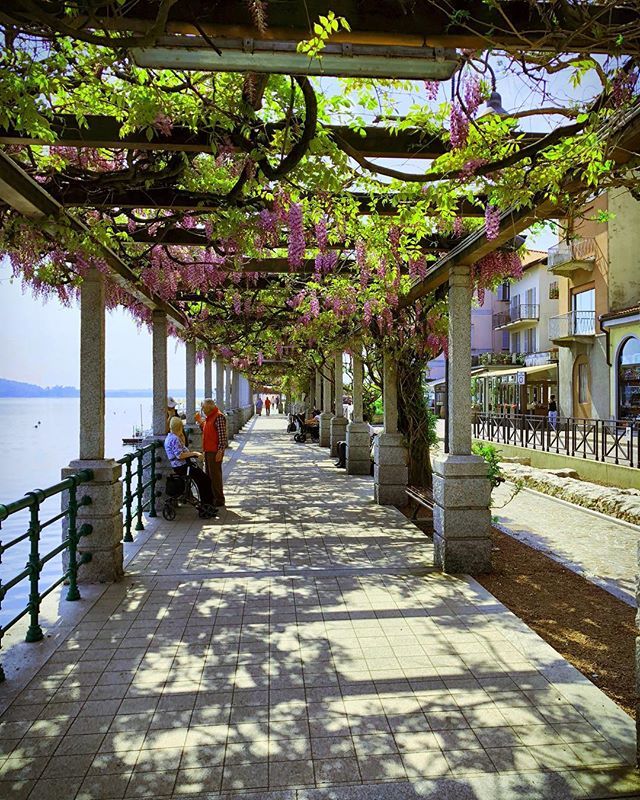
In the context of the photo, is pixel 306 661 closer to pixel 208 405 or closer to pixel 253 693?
pixel 253 693

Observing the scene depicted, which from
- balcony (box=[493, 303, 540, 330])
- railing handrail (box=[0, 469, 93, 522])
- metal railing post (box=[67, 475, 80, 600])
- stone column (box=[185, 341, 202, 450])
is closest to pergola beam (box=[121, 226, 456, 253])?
railing handrail (box=[0, 469, 93, 522])

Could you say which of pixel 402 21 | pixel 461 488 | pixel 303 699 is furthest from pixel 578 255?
pixel 303 699

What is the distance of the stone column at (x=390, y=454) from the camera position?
9.37 m

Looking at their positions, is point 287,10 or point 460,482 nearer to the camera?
point 287,10

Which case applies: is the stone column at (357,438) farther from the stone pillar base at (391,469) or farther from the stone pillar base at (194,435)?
the stone pillar base at (391,469)

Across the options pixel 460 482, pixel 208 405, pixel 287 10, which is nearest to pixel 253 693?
pixel 460 482

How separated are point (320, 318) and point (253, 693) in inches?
311

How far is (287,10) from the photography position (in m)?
2.61

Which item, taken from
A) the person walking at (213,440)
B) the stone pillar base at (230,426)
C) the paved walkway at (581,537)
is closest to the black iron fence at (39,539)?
the person walking at (213,440)

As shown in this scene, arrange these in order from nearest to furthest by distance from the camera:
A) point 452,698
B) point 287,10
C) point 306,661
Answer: point 287,10 < point 452,698 < point 306,661

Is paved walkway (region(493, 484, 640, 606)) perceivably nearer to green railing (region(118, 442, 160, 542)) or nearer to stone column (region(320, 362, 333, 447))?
green railing (region(118, 442, 160, 542))

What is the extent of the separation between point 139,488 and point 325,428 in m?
12.8

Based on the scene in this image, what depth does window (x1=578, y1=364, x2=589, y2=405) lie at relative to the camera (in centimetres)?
2508

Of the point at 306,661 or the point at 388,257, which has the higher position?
the point at 388,257
